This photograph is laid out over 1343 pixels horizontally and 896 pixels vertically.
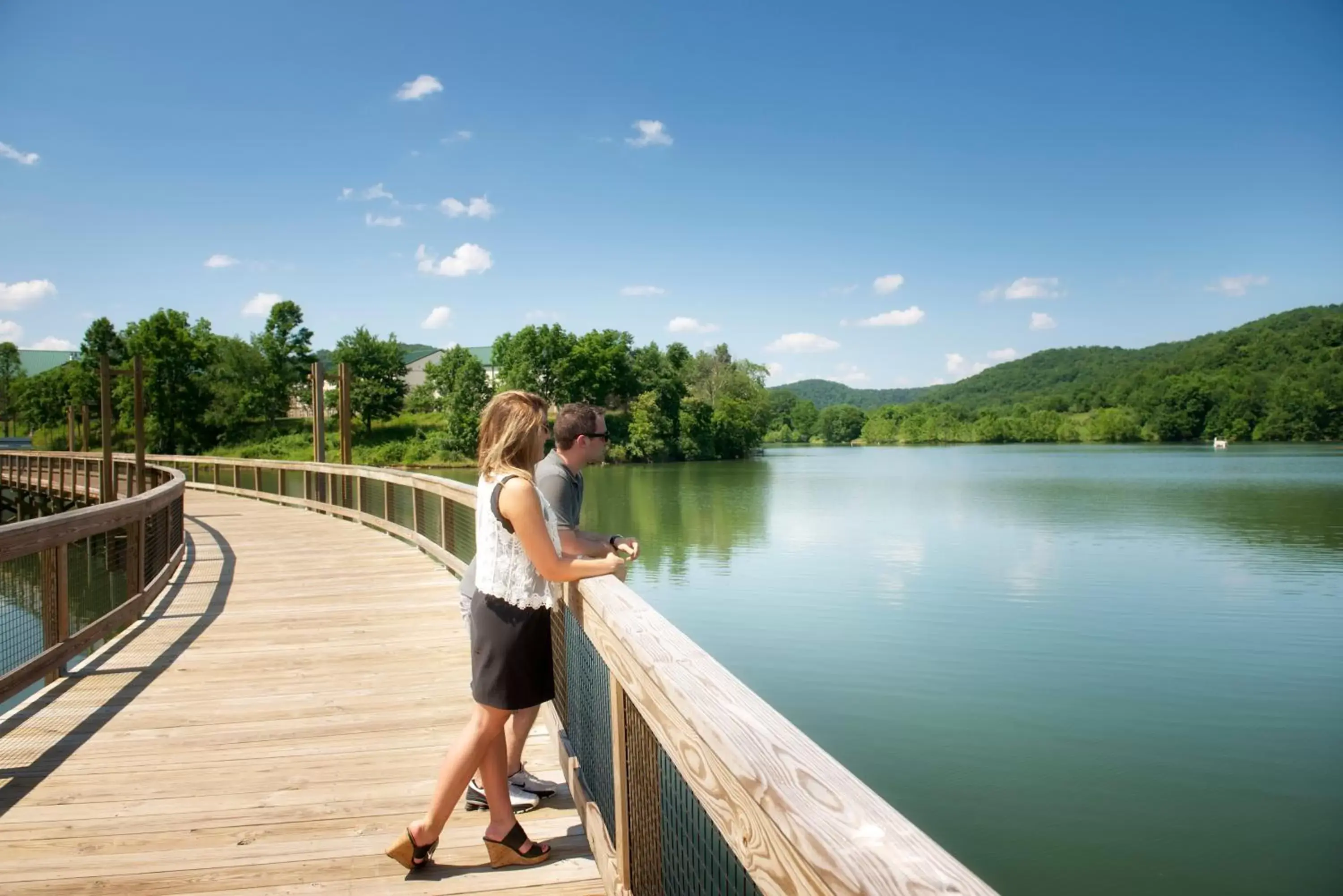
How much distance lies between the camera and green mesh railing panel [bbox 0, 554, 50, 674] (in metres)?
6.75

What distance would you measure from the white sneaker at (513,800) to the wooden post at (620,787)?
2.89 ft

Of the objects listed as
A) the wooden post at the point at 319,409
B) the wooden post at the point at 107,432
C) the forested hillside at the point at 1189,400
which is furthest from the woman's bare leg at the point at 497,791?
the forested hillside at the point at 1189,400

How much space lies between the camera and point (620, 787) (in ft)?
7.61

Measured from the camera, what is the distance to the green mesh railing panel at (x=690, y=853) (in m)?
2.41

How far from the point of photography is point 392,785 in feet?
11.2

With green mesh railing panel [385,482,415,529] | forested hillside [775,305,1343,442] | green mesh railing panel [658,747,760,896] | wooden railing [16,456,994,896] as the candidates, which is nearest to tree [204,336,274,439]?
green mesh railing panel [385,482,415,529]

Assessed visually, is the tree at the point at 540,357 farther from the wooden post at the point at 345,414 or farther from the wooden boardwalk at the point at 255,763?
the wooden boardwalk at the point at 255,763

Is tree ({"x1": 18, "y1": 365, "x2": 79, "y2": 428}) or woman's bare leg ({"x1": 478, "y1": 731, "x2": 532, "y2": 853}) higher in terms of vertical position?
tree ({"x1": 18, "y1": 365, "x2": 79, "y2": 428})

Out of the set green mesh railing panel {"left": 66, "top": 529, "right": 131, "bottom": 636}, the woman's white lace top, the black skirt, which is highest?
the woman's white lace top

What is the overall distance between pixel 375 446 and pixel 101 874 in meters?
64.9

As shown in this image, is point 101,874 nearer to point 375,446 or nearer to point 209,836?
point 209,836

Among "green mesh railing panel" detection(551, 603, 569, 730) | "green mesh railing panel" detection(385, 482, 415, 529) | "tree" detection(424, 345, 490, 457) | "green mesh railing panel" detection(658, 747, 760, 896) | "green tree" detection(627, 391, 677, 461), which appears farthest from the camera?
"green tree" detection(627, 391, 677, 461)

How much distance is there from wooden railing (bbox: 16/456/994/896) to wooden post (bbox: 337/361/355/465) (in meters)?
15.9

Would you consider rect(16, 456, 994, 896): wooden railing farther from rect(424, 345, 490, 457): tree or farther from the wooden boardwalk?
rect(424, 345, 490, 457): tree
